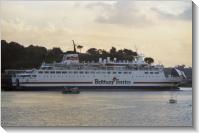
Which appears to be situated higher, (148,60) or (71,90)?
(148,60)

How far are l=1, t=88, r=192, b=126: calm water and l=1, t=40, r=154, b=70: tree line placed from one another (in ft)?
1.01

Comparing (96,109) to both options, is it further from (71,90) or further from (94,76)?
(94,76)

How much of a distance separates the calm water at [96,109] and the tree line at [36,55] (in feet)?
1.01

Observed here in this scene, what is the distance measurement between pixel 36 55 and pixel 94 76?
661 mm

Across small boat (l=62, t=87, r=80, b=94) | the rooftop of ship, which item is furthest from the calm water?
the rooftop of ship

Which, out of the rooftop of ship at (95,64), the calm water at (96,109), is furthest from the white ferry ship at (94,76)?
the calm water at (96,109)

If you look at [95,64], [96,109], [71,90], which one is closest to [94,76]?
[95,64]

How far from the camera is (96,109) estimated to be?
17.2 ft

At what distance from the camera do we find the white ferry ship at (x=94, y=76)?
5449 mm

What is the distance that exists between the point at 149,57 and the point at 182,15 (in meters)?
0.52

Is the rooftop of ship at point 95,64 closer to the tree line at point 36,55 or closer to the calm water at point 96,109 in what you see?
the tree line at point 36,55

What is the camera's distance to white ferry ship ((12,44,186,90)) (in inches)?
215

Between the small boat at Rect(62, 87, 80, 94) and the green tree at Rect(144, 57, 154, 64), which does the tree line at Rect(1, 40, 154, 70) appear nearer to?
the green tree at Rect(144, 57, 154, 64)

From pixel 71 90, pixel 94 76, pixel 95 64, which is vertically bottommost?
pixel 71 90
